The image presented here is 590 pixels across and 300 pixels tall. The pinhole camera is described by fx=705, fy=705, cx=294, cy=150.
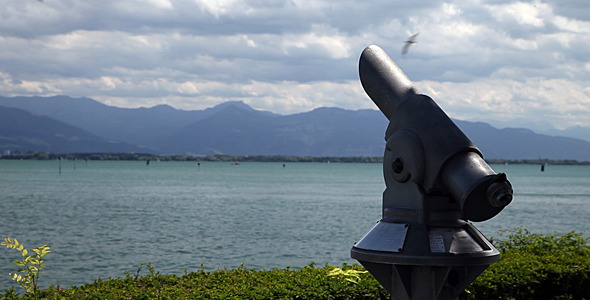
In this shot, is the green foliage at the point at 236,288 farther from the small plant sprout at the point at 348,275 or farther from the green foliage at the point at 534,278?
the green foliage at the point at 534,278

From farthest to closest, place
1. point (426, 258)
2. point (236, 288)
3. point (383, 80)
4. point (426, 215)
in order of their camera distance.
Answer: point (236, 288)
point (383, 80)
point (426, 215)
point (426, 258)

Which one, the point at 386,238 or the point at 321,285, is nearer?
the point at 386,238

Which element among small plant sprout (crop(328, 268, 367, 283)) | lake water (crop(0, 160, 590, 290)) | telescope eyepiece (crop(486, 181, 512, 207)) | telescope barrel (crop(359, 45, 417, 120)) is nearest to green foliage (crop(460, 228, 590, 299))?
small plant sprout (crop(328, 268, 367, 283))

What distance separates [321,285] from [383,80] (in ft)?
10.4

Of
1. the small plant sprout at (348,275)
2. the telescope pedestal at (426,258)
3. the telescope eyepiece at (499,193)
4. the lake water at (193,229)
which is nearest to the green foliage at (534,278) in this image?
the small plant sprout at (348,275)

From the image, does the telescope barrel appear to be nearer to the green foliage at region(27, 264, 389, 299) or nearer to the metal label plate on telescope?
the metal label plate on telescope

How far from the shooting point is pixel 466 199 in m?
3.90

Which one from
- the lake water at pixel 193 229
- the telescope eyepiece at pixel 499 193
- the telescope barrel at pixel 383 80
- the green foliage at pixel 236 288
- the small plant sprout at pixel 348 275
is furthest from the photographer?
the lake water at pixel 193 229

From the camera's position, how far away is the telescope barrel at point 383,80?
4746mm

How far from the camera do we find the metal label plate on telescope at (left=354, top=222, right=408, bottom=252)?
169 inches

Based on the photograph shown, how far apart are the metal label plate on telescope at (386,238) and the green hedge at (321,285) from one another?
262 centimetres

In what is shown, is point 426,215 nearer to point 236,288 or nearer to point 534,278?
point 236,288

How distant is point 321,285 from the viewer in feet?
24.1

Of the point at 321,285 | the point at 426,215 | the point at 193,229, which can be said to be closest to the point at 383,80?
the point at 426,215
